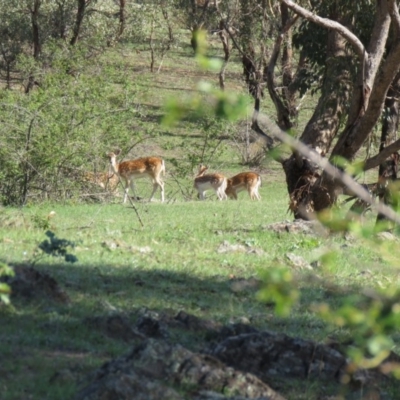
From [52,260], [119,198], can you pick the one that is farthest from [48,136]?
[52,260]

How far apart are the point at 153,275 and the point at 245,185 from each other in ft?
61.5

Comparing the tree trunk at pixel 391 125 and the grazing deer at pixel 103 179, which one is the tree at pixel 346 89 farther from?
the grazing deer at pixel 103 179

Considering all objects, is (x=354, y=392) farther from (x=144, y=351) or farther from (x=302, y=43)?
(x=302, y=43)

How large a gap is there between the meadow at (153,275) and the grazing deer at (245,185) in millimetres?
8846

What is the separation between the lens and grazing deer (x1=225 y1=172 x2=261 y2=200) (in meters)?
28.7

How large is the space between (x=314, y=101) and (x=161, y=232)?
29938 mm

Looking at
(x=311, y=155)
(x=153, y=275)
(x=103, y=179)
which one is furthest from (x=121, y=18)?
(x=311, y=155)

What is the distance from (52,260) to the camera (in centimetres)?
1020

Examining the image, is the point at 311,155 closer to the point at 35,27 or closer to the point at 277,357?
the point at 277,357

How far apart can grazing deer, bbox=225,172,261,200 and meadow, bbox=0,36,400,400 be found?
8.85 meters

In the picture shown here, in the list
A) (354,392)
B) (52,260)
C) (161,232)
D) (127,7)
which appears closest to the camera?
(354,392)

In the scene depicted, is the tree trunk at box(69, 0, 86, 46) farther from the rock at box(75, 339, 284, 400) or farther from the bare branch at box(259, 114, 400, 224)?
the bare branch at box(259, 114, 400, 224)

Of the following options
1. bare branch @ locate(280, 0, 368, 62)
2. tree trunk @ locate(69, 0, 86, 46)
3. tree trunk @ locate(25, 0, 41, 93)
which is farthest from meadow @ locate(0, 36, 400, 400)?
tree trunk @ locate(25, 0, 41, 93)

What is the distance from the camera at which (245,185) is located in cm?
2892
